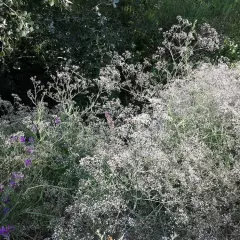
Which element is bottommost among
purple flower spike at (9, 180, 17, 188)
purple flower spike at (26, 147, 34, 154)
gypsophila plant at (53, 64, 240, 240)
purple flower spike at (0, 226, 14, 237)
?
purple flower spike at (0, 226, 14, 237)

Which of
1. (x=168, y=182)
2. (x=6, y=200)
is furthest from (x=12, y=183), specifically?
(x=168, y=182)

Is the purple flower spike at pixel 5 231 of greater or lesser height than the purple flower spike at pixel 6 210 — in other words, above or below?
above

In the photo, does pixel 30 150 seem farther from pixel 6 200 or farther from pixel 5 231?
pixel 5 231

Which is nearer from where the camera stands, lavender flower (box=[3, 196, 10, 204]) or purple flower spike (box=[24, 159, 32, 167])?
lavender flower (box=[3, 196, 10, 204])

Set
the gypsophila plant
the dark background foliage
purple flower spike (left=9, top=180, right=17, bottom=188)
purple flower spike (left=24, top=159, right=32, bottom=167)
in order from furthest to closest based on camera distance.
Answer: the dark background foliage
purple flower spike (left=24, top=159, right=32, bottom=167)
purple flower spike (left=9, top=180, right=17, bottom=188)
the gypsophila plant

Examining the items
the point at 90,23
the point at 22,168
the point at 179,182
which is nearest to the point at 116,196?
the point at 179,182

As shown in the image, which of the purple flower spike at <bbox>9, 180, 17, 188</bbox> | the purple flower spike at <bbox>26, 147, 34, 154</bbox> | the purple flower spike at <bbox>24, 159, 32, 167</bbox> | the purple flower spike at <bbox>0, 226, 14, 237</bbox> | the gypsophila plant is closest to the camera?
the purple flower spike at <bbox>0, 226, 14, 237</bbox>

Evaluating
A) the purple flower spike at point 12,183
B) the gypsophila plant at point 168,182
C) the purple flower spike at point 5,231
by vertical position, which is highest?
the gypsophila plant at point 168,182

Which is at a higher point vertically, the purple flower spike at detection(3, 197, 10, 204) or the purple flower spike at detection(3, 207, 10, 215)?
the purple flower spike at detection(3, 197, 10, 204)

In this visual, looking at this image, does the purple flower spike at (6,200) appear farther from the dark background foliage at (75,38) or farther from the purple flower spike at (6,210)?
the dark background foliage at (75,38)

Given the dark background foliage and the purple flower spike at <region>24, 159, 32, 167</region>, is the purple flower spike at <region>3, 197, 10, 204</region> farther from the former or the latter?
the dark background foliage

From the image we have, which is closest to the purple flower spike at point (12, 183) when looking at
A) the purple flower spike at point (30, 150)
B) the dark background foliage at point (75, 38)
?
the purple flower spike at point (30, 150)

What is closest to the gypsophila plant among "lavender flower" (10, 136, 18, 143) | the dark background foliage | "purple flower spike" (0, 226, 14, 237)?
"purple flower spike" (0, 226, 14, 237)

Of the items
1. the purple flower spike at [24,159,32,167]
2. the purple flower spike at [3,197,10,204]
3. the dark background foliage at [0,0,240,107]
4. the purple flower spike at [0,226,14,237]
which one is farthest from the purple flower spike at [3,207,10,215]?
the dark background foliage at [0,0,240,107]
